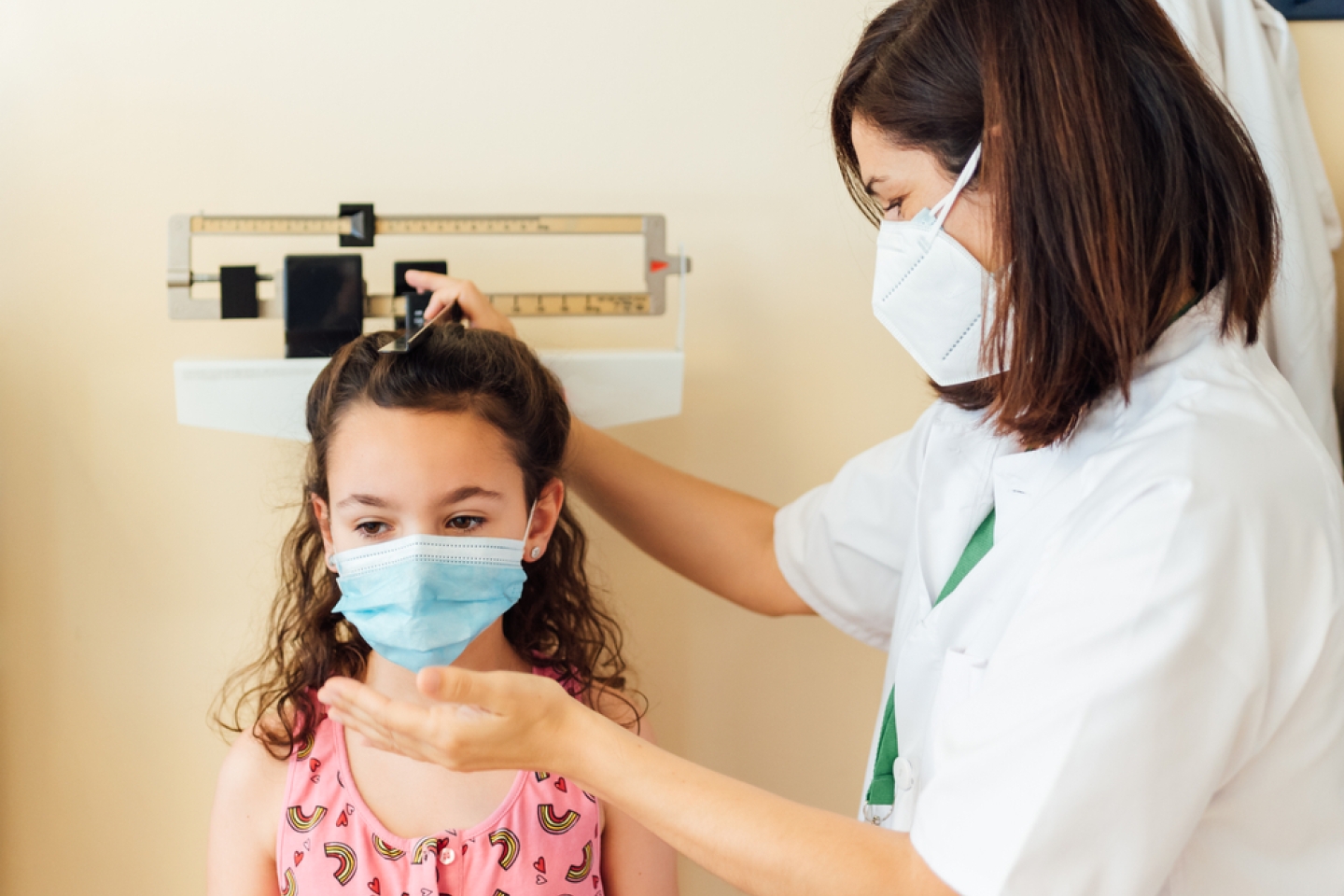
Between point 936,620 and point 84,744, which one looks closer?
point 936,620

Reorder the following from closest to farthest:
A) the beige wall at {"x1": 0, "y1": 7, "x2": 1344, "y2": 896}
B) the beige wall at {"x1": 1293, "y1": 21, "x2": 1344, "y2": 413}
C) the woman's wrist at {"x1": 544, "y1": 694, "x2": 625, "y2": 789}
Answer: the woman's wrist at {"x1": 544, "y1": 694, "x2": 625, "y2": 789}
the beige wall at {"x1": 0, "y1": 7, "x2": 1344, "y2": 896}
the beige wall at {"x1": 1293, "y1": 21, "x2": 1344, "y2": 413}

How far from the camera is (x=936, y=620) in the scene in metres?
1.08

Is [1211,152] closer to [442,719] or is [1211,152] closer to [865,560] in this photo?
[865,560]

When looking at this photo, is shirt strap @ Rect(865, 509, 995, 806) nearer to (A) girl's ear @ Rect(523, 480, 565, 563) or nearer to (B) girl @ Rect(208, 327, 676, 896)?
(B) girl @ Rect(208, 327, 676, 896)

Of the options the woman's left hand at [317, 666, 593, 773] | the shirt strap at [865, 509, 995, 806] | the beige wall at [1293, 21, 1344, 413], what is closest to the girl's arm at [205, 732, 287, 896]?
the woman's left hand at [317, 666, 593, 773]

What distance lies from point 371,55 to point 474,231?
30cm

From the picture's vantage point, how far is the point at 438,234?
1294mm

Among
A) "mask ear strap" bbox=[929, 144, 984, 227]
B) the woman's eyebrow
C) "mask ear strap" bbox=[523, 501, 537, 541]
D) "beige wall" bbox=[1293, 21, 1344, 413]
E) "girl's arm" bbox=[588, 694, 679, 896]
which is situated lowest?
"girl's arm" bbox=[588, 694, 679, 896]

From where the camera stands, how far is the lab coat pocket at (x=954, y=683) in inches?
38.7

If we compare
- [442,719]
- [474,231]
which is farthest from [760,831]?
[474,231]

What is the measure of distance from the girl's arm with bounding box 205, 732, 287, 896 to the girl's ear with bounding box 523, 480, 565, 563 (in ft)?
1.24

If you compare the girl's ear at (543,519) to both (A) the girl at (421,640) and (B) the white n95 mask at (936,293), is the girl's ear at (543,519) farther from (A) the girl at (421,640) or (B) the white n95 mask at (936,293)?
(B) the white n95 mask at (936,293)

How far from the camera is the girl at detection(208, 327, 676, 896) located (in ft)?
3.60

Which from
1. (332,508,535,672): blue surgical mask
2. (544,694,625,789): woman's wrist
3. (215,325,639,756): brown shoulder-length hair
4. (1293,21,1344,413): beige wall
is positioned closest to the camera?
(544,694,625,789): woman's wrist
